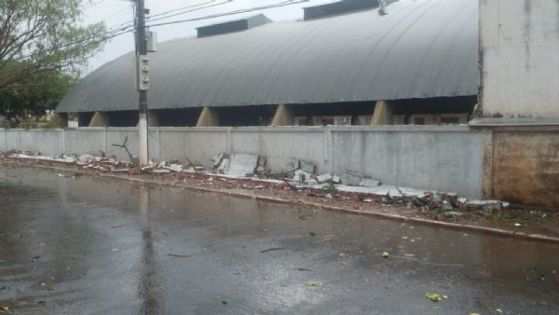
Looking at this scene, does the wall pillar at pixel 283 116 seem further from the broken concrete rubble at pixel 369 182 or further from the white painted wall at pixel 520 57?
the white painted wall at pixel 520 57

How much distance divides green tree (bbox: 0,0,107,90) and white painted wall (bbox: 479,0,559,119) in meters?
23.4

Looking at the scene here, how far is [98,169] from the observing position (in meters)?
19.7

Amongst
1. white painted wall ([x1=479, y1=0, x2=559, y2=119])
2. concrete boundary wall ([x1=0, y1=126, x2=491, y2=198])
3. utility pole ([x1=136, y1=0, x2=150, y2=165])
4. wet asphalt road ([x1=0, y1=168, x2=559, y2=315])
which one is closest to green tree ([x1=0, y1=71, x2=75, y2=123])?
utility pole ([x1=136, y1=0, x2=150, y2=165])

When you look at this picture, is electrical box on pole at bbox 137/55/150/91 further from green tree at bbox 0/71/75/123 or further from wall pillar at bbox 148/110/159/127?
green tree at bbox 0/71/75/123

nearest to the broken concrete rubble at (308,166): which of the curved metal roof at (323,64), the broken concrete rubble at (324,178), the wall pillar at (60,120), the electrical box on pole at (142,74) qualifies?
the broken concrete rubble at (324,178)

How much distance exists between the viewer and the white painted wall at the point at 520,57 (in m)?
10.1

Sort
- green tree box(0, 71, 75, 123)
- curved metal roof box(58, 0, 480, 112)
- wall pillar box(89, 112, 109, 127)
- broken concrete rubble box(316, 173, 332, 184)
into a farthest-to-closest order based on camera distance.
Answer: green tree box(0, 71, 75, 123) → wall pillar box(89, 112, 109, 127) → curved metal roof box(58, 0, 480, 112) → broken concrete rubble box(316, 173, 332, 184)

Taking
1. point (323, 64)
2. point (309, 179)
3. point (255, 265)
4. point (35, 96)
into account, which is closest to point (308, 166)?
point (309, 179)

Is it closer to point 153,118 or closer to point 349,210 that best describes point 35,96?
point 153,118

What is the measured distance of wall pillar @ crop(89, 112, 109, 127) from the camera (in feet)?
88.5

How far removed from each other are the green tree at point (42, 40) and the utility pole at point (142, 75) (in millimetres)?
10873

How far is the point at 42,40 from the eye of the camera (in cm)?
2777

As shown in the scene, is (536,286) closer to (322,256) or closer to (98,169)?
(322,256)

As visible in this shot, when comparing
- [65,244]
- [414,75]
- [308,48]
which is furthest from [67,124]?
[65,244]
